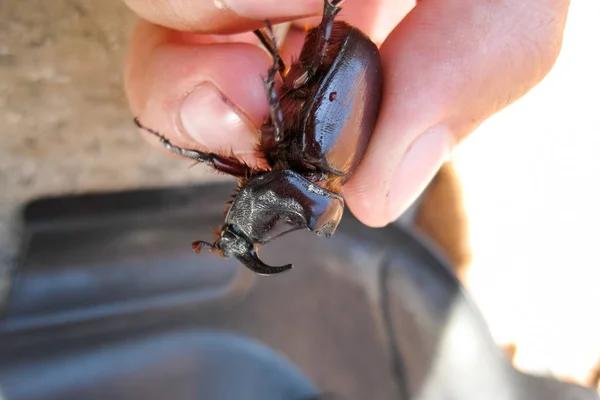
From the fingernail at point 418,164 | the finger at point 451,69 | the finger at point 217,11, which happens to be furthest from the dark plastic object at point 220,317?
the finger at point 217,11

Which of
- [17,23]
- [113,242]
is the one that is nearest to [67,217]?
[113,242]

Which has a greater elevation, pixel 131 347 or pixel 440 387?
pixel 440 387

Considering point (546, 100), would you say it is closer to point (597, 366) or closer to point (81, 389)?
point (597, 366)

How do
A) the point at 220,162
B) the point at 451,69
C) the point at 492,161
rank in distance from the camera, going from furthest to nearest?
the point at 492,161 < the point at 220,162 < the point at 451,69

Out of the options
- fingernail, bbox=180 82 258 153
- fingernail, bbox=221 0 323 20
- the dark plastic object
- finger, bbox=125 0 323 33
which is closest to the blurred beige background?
the dark plastic object

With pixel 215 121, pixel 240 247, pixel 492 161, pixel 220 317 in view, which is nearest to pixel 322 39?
pixel 215 121

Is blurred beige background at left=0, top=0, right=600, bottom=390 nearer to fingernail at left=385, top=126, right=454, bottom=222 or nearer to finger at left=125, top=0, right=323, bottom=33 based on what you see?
finger at left=125, top=0, right=323, bottom=33

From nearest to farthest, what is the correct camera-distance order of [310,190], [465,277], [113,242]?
[310,190] → [113,242] → [465,277]

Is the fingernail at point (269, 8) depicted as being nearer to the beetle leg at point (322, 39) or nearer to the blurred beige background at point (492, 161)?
the beetle leg at point (322, 39)

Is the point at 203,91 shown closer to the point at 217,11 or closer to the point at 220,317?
the point at 217,11
